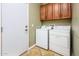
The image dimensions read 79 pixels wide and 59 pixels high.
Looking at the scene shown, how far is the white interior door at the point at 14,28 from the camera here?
1.89m

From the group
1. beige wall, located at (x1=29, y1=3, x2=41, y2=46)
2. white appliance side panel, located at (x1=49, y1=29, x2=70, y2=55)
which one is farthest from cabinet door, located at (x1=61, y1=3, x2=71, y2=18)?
beige wall, located at (x1=29, y1=3, x2=41, y2=46)

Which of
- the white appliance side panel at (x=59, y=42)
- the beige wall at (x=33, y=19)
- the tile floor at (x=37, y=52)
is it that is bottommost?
the tile floor at (x=37, y=52)

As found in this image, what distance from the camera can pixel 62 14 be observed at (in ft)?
6.46

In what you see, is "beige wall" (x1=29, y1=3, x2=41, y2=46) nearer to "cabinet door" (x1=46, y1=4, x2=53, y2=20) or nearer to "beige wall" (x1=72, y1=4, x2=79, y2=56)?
"cabinet door" (x1=46, y1=4, x2=53, y2=20)

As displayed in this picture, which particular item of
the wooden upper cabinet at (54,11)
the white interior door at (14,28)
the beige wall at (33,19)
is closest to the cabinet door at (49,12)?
the wooden upper cabinet at (54,11)

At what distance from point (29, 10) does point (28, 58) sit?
Result: 0.71m

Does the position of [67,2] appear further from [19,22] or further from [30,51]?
[30,51]

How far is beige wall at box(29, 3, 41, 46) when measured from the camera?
1.89m

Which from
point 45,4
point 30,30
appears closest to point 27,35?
point 30,30

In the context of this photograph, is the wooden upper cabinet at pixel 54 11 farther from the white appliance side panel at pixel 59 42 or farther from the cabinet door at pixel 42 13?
the white appliance side panel at pixel 59 42

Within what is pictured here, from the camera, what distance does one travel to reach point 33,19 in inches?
75.6

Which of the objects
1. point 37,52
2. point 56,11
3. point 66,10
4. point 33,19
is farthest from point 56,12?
point 37,52

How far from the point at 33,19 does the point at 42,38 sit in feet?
1.06

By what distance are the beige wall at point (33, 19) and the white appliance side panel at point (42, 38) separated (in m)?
0.06
